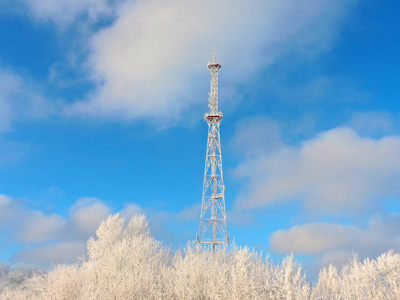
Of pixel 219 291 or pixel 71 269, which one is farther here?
pixel 71 269

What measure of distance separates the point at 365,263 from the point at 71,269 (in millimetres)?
38872

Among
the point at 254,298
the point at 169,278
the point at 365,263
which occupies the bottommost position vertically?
the point at 254,298

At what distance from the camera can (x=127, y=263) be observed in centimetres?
4050

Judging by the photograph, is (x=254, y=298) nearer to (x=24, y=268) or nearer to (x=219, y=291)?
(x=219, y=291)

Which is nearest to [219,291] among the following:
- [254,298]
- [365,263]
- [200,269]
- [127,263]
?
[254,298]

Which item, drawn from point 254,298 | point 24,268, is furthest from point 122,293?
point 24,268

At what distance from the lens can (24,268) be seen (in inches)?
2990

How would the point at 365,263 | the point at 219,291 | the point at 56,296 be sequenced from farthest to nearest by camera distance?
the point at 365,263 < the point at 56,296 < the point at 219,291

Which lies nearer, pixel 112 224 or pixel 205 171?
pixel 205 171

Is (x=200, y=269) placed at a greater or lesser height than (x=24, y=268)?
lesser

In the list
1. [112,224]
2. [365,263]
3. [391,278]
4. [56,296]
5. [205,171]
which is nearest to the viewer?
[56,296]

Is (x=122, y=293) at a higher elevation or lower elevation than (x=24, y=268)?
lower

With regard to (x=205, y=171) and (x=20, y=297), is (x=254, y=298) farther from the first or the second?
(x=20, y=297)

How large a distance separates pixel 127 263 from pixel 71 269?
28.2 feet
